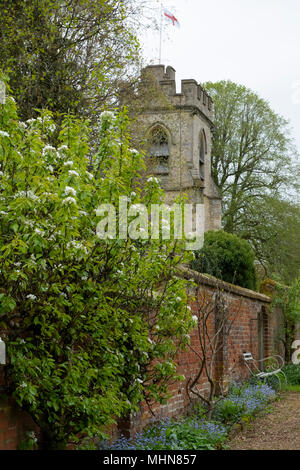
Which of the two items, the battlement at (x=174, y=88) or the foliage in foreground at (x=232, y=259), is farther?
the battlement at (x=174, y=88)

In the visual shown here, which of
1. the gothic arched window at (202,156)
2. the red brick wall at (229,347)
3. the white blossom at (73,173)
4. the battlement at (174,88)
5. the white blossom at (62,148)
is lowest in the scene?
the red brick wall at (229,347)

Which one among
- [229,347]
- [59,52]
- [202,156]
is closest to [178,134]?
[202,156]

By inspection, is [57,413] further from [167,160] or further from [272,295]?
[167,160]

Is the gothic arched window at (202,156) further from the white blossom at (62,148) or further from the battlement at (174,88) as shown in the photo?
the white blossom at (62,148)

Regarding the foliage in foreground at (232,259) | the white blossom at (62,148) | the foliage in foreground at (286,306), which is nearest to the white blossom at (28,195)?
the white blossom at (62,148)

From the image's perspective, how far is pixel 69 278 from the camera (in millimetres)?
4980

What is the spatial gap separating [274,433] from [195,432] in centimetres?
188

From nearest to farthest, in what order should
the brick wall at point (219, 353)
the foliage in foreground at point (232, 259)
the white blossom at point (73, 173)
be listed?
the white blossom at point (73, 173)
the brick wall at point (219, 353)
the foliage in foreground at point (232, 259)

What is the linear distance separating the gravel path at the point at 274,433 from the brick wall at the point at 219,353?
93 cm

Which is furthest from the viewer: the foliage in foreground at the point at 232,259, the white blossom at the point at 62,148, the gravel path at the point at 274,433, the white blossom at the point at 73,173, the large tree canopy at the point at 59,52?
the foliage in foreground at the point at 232,259

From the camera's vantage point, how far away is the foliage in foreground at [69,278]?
427cm

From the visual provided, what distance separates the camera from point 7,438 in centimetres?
441

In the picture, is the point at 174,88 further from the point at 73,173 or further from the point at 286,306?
the point at 73,173
